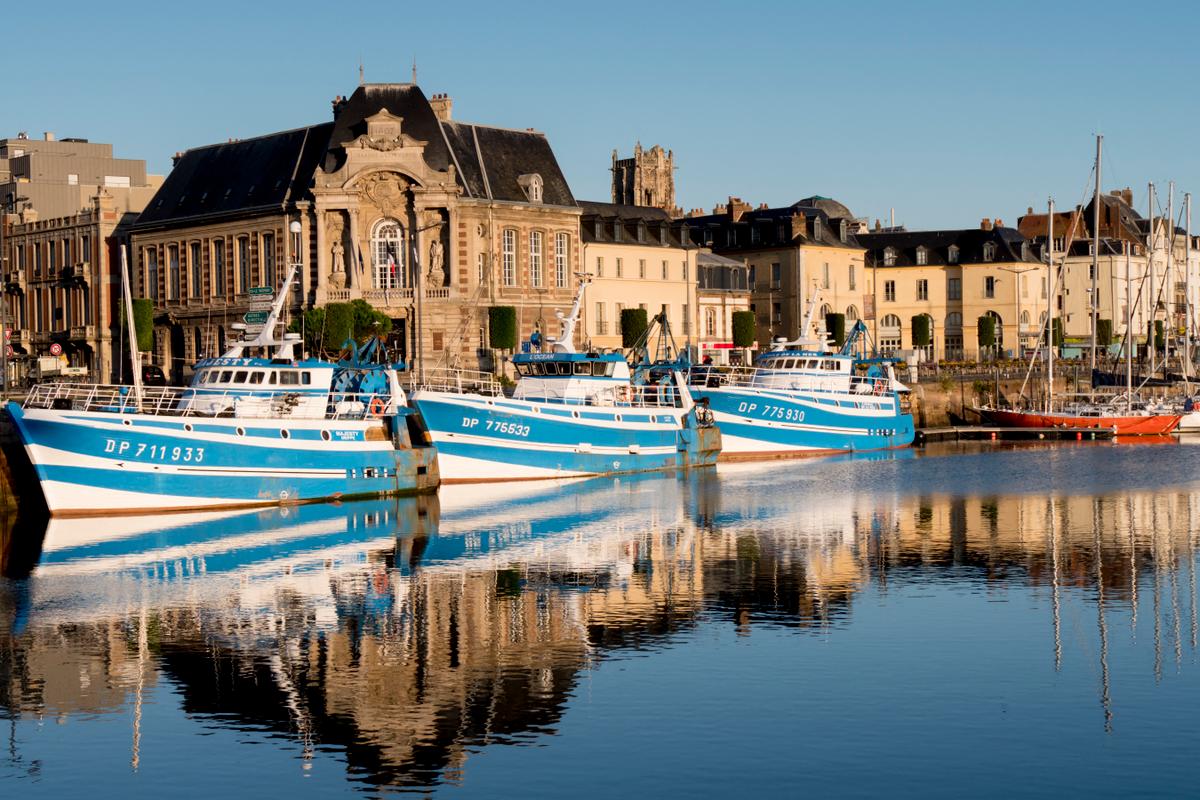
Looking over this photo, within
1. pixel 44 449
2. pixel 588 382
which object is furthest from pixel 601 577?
pixel 588 382

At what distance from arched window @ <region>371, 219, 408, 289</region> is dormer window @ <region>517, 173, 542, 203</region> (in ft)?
28.3

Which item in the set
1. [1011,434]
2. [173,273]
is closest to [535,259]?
[173,273]

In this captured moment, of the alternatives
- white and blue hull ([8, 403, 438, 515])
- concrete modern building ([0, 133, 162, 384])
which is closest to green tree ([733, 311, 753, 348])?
concrete modern building ([0, 133, 162, 384])

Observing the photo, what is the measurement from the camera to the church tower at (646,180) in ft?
449

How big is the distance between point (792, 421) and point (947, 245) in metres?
56.4

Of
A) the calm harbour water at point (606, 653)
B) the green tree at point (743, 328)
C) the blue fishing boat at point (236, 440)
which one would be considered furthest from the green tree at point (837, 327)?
the calm harbour water at point (606, 653)

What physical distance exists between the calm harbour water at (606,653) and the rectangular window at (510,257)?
4227 cm

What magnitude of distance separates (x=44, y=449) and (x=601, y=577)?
19.1 m

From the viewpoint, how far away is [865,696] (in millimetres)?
26891

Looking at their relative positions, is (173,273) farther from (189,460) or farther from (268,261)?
(189,460)

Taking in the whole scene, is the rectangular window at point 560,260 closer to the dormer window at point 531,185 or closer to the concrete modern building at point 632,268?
the dormer window at point 531,185

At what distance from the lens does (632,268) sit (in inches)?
4129

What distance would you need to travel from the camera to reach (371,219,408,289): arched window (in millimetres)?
89250

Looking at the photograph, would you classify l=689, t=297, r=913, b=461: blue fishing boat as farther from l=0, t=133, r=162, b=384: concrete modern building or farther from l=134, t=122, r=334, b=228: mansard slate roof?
l=0, t=133, r=162, b=384: concrete modern building
